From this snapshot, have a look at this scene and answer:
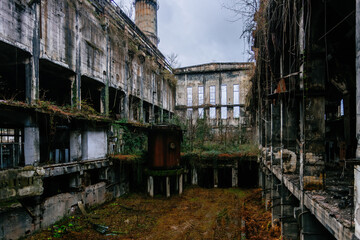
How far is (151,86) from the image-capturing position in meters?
20.3

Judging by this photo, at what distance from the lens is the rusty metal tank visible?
473 inches

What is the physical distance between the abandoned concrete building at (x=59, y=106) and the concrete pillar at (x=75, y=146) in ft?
0.14

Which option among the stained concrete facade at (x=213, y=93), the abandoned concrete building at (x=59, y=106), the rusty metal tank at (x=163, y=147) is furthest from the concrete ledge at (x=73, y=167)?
the stained concrete facade at (x=213, y=93)

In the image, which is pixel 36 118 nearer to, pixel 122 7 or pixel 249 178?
pixel 122 7

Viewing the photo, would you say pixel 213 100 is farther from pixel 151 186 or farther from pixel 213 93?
pixel 151 186

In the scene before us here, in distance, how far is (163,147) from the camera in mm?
12078

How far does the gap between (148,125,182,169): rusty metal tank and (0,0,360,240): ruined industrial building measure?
6 cm

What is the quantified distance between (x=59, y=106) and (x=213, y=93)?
19.3 metres

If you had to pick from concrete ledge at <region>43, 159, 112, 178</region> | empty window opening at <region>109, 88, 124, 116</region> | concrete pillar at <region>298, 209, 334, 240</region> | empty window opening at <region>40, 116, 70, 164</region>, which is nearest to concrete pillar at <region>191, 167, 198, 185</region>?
concrete ledge at <region>43, 159, 112, 178</region>

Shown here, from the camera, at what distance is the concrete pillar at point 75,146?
10.1 meters

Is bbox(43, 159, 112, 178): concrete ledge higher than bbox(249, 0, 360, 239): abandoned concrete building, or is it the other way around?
bbox(249, 0, 360, 239): abandoned concrete building

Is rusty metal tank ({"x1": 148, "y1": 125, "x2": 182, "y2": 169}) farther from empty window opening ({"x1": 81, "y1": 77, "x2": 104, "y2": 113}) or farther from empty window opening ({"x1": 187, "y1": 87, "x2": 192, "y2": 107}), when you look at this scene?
empty window opening ({"x1": 187, "y1": 87, "x2": 192, "y2": 107})

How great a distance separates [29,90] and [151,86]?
41.2 ft

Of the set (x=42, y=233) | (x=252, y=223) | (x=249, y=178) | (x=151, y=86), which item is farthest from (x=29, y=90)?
(x=249, y=178)
